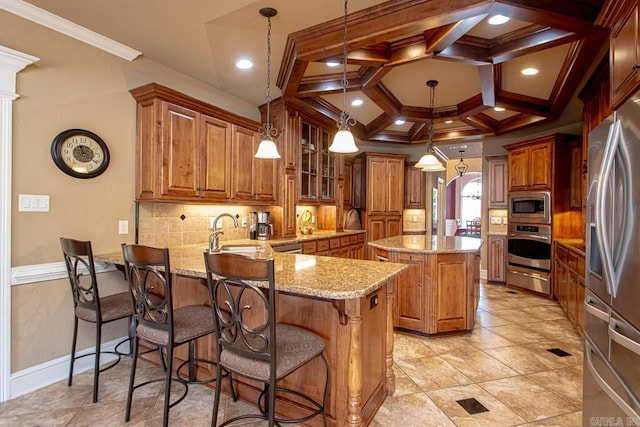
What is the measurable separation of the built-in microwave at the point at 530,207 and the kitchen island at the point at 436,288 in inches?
87.7

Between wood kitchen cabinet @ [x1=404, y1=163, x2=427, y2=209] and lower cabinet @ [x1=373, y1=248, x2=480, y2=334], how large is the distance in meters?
3.12

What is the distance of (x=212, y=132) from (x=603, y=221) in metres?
3.20

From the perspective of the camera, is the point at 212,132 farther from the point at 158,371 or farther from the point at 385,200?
the point at 385,200

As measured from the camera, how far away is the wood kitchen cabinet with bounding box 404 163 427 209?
648 centimetres

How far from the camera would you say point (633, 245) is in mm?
1280

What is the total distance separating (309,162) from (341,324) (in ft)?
11.0

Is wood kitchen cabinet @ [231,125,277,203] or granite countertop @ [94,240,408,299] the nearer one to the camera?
granite countertop @ [94,240,408,299]

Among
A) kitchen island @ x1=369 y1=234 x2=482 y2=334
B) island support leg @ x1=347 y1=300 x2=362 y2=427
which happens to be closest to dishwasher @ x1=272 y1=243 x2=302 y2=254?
kitchen island @ x1=369 y1=234 x2=482 y2=334

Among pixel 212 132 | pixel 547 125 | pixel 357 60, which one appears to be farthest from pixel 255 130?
pixel 547 125

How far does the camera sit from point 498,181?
5.74 metres

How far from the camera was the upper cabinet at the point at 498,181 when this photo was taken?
5.68 m

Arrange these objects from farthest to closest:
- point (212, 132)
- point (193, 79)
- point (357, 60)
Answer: point (193, 79)
point (212, 132)
point (357, 60)

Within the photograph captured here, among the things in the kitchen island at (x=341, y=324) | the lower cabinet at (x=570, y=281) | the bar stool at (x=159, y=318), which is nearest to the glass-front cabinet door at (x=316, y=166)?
the kitchen island at (x=341, y=324)

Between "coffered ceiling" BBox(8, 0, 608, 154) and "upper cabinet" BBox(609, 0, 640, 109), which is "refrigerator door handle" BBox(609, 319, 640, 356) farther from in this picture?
"coffered ceiling" BBox(8, 0, 608, 154)
